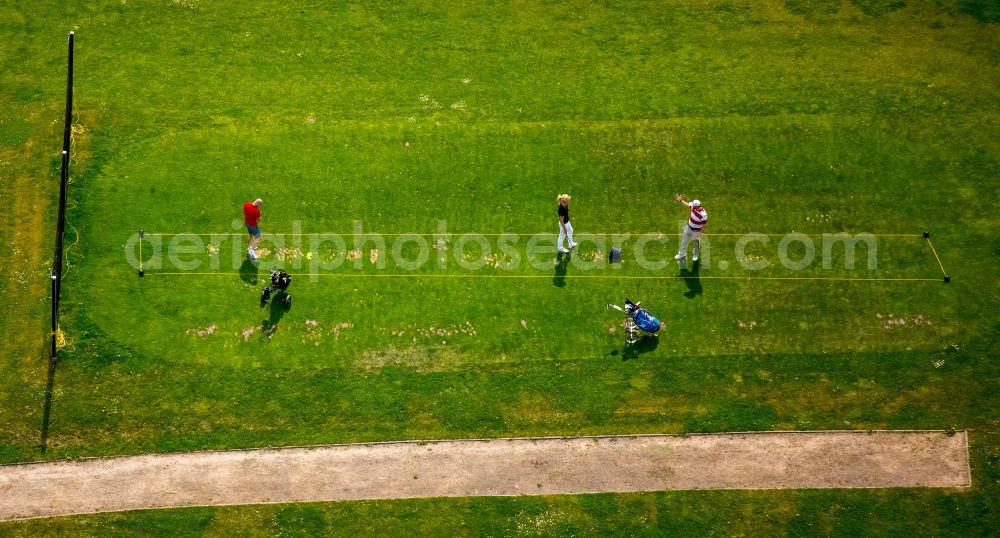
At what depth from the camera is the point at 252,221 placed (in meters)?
29.2

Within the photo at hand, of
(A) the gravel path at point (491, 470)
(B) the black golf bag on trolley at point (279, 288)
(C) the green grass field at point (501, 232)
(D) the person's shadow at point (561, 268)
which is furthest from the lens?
(D) the person's shadow at point (561, 268)

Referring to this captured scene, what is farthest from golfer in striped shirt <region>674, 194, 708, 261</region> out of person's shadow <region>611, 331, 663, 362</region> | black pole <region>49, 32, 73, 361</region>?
black pole <region>49, 32, 73, 361</region>

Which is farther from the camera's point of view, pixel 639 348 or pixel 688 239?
pixel 688 239

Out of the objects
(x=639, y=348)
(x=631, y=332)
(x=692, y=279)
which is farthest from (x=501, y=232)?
(x=692, y=279)

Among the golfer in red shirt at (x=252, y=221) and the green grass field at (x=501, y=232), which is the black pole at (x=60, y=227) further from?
the golfer in red shirt at (x=252, y=221)

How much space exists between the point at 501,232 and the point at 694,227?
817cm

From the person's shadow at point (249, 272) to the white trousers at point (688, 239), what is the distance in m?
18.0

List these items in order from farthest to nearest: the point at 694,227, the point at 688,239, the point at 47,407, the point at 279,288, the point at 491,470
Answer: the point at 688,239
the point at 279,288
the point at 694,227
the point at 47,407
the point at 491,470

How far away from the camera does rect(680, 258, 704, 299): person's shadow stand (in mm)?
30375

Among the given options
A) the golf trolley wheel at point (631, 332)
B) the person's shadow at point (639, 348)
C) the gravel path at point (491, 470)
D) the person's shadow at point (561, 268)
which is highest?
the person's shadow at point (561, 268)

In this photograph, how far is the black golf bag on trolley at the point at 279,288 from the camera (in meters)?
29.1

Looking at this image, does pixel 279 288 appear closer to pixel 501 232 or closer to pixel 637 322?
pixel 501 232

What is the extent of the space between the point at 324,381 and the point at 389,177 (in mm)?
9470

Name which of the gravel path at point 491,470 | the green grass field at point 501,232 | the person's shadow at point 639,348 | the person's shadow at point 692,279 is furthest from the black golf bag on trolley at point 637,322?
the gravel path at point 491,470
